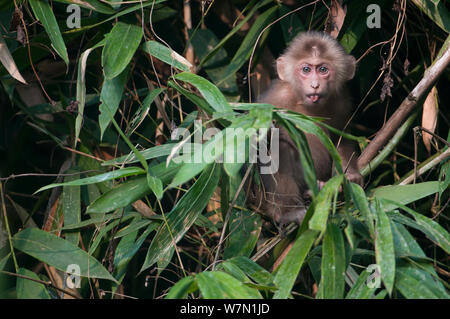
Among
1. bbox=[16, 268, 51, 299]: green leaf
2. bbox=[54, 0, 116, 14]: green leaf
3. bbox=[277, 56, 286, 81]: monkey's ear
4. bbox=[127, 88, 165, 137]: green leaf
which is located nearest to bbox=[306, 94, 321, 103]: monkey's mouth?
bbox=[277, 56, 286, 81]: monkey's ear

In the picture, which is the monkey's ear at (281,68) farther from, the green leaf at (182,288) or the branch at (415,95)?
the green leaf at (182,288)

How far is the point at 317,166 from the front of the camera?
4.12 metres

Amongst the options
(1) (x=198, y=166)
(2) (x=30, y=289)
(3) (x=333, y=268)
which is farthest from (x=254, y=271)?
(2) (x=30, y=289)

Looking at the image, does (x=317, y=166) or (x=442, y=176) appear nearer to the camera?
(x=442, y=176)

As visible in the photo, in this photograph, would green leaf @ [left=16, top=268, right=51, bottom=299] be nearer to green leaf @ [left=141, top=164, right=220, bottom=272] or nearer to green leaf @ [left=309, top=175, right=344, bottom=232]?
green leaf @ [left=141, top=164, right=220, bottom=272]

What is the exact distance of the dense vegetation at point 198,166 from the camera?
7.88 feet

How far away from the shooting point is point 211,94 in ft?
8.83

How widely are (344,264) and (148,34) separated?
2.00 m

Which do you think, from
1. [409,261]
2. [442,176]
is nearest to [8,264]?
[409,261]

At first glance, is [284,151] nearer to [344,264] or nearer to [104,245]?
[104,245]

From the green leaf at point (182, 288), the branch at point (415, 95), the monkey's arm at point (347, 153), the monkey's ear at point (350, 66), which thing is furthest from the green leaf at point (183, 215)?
the monkey's ear at point (350, 66)

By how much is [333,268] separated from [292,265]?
16 cm

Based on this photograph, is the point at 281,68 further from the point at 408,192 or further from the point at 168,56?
the point at 408,192

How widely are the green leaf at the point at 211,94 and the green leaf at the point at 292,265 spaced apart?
588 mm
